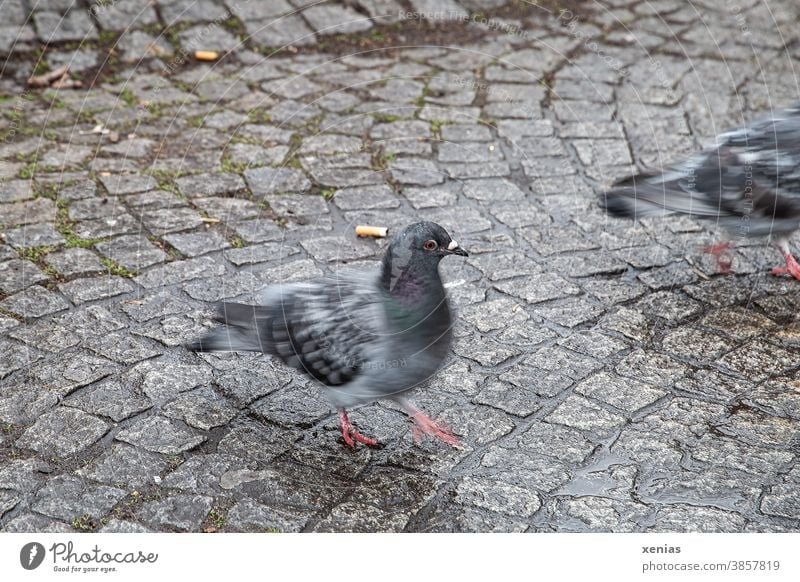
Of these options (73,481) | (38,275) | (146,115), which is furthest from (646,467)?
(146,115)

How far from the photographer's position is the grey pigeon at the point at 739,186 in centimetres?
548

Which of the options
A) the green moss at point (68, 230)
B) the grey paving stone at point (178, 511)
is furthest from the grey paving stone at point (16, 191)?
the grey paving stone at point (178, 511)

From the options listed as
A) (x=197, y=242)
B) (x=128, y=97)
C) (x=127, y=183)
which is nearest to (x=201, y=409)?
(x=197, y=242)

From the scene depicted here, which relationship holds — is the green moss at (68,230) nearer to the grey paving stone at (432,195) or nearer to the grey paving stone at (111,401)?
the grey paving stone at (111,401)

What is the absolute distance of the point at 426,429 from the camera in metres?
4.54

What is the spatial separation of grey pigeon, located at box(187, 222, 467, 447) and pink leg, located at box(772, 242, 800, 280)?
2.68 meters

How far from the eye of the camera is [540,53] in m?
8.66

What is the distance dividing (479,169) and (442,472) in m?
3.19

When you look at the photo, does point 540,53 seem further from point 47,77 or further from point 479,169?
point 47,77

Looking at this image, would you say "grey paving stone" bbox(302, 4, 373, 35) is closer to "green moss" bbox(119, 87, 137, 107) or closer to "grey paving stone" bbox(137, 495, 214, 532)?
"green moss" bbox(119, 87, 137, 107)

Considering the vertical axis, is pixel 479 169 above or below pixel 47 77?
below

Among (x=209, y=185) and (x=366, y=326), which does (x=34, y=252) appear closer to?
(x=209, y=185)

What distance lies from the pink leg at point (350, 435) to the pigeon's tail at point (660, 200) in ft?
7.18

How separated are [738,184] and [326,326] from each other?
2.76m
